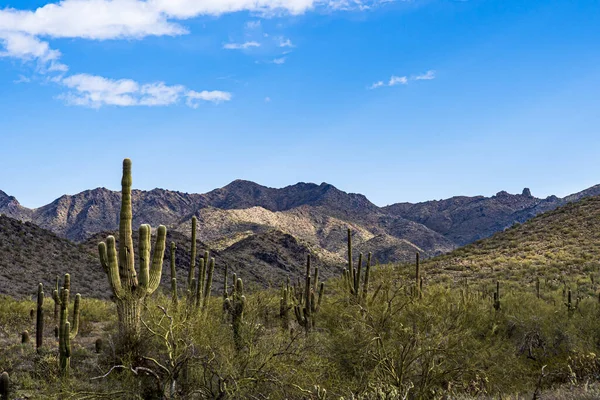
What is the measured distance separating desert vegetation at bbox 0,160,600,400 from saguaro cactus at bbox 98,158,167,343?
30 millimetres

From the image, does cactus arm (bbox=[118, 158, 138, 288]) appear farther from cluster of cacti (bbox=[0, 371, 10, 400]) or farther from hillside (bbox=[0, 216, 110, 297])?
hillside (bbox=[0, 216, 110, 297])

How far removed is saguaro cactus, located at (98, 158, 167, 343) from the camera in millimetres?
11344

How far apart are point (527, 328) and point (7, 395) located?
1537 centimetres

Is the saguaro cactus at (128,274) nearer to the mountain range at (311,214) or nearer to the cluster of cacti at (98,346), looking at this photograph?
the cluster of cacti at (98,346)

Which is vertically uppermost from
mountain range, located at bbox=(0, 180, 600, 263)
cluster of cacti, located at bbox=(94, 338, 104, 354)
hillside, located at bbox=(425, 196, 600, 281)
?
mountain range, located at bbox=(0, 180, 600, 263)

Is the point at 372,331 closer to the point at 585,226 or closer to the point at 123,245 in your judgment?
the point at 123,245

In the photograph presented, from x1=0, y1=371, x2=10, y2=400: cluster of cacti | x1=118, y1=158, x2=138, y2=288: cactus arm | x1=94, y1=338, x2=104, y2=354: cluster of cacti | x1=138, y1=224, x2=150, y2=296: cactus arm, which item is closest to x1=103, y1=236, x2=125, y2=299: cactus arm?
x1=118, y1=158, x2=138, y2=288: cactus arm

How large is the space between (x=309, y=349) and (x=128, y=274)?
14.3ft

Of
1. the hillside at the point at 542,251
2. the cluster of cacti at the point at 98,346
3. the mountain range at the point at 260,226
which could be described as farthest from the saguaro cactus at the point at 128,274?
the hillside at the point at 542,251

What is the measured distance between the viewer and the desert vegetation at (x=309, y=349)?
1003cm

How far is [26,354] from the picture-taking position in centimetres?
1628

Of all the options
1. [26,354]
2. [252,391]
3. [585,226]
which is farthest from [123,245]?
[585,226]

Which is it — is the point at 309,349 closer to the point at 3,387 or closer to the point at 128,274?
the point at 128,274

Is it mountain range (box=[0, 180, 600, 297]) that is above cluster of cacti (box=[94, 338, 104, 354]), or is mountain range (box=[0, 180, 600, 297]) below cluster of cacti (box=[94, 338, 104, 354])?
above
